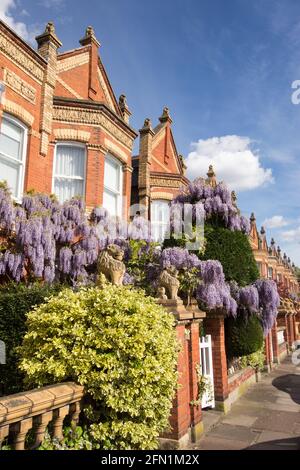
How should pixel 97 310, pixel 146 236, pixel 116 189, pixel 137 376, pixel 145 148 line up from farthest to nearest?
pixel 145 148, pixel 116 189, pixel 146 236, pixel 97 310, pixel 137 376

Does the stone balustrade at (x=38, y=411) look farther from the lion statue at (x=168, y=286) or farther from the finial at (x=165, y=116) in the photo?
the finial at (x=165, y=116)

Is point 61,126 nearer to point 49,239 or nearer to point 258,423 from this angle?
point 49,239

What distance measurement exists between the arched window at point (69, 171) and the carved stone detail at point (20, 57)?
2111 mm

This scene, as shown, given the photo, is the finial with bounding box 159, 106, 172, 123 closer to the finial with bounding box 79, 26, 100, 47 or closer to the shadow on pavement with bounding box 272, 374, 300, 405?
the finial with bounding box 79, 26, 100, 47

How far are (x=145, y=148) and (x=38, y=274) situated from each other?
9.51 m

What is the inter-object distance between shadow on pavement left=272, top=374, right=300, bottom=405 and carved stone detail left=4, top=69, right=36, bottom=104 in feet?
35.5

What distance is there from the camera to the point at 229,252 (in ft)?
31.3

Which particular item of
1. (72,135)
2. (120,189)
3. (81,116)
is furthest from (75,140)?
(120,189)

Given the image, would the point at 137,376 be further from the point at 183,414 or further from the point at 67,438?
the point at 183,414

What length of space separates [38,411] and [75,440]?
0.82m

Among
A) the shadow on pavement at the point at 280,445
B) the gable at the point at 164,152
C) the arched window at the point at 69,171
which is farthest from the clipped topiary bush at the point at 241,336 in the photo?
the gable at the point at 164,152

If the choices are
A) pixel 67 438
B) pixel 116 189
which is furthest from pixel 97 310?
pixel 116 189
